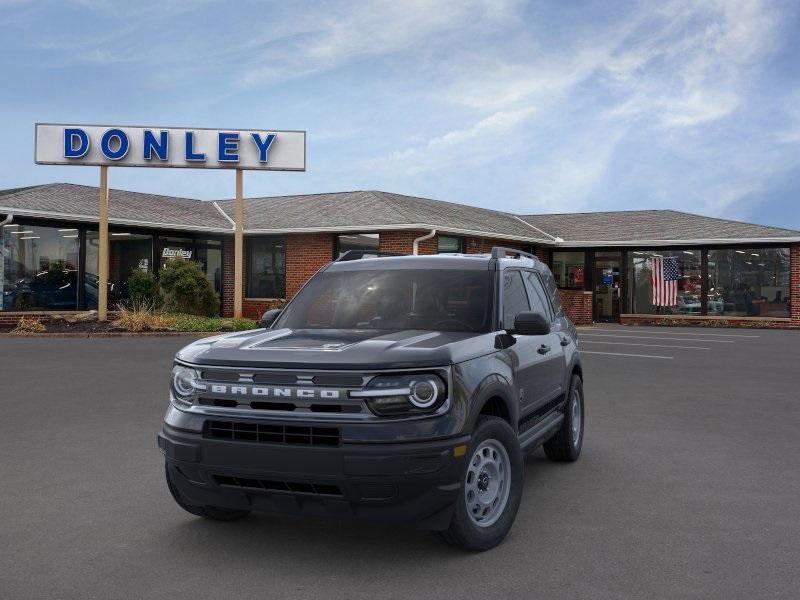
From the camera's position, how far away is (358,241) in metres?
26.4

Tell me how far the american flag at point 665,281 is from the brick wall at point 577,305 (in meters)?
3.40

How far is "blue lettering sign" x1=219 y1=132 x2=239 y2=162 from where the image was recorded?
23.7 metres

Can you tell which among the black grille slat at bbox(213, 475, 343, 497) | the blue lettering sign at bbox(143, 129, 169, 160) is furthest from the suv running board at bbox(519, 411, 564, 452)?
the blue lettering sign at bbox(143, 129, 169, 160)

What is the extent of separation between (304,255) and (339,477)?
23.7 metres

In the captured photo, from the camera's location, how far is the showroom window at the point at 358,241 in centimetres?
2608

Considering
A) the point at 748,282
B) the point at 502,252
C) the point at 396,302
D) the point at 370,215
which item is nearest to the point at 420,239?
the point at 370,215

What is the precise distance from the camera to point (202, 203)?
33.7m

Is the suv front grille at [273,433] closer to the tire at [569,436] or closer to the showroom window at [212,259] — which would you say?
the tire at [569,436]

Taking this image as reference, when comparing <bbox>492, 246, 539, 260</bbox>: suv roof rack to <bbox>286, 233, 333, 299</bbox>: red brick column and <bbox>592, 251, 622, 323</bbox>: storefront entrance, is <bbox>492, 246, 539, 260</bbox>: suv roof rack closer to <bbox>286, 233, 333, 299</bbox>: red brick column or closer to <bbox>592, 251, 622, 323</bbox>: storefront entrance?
<bbox>286, 233, 333, 299</bbox>: red brick column

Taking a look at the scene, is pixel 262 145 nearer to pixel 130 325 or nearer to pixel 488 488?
pixel 130 325

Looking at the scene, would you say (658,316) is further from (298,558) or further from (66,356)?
(298,558)

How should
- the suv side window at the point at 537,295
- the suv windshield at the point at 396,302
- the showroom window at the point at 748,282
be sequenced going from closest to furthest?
1. the suv windshield at the point at 396,302
2. the suv side window at the point at 537,295
3. the showroom window at the point at 748,282

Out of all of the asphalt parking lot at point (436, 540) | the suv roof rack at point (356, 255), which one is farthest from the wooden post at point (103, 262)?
the suv roof rack at point (356, 255)

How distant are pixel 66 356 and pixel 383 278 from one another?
1155cm
